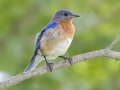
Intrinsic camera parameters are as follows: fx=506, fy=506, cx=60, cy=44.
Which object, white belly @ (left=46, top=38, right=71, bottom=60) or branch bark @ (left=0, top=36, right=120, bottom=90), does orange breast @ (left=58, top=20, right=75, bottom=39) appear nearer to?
white belly @ (left=46, top=38, right=71, bottom=60)

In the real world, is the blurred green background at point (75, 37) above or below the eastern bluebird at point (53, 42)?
below

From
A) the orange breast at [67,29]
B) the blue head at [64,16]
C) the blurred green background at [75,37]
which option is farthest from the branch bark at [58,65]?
the blurred green background at [75,37]

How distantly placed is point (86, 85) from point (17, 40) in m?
1.73

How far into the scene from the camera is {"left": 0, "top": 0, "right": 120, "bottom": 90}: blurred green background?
9742 mm

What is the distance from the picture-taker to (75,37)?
34.9ft

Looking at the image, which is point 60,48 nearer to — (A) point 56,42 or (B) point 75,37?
(A) point 56,42

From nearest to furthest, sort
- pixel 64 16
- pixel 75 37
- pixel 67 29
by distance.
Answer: pixel 67 29 → pixel 64 16 → pixel 75 37

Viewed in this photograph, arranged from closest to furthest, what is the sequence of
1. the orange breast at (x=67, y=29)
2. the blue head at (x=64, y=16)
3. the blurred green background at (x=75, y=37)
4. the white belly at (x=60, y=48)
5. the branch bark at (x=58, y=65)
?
the branch bark at (x=58, y=65)
the white belly at (x=60, y=48)
the orange breast at (x=67, y=29)
the blue head at (x=64, y=16)
the blurred green background at (x=75, y=37)

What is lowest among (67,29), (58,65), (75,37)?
(75,37)

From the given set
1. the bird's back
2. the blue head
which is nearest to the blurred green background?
the blue head

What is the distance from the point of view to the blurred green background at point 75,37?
9.74 metres

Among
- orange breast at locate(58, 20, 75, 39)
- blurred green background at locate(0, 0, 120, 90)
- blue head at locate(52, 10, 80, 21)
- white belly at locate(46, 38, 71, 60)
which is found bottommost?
blurred green background at locate(0, 0, 120, 90)

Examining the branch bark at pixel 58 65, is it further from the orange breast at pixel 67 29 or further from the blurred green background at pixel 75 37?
the blurred green background at pixel 75 37

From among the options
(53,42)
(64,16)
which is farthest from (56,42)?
(64,16)
